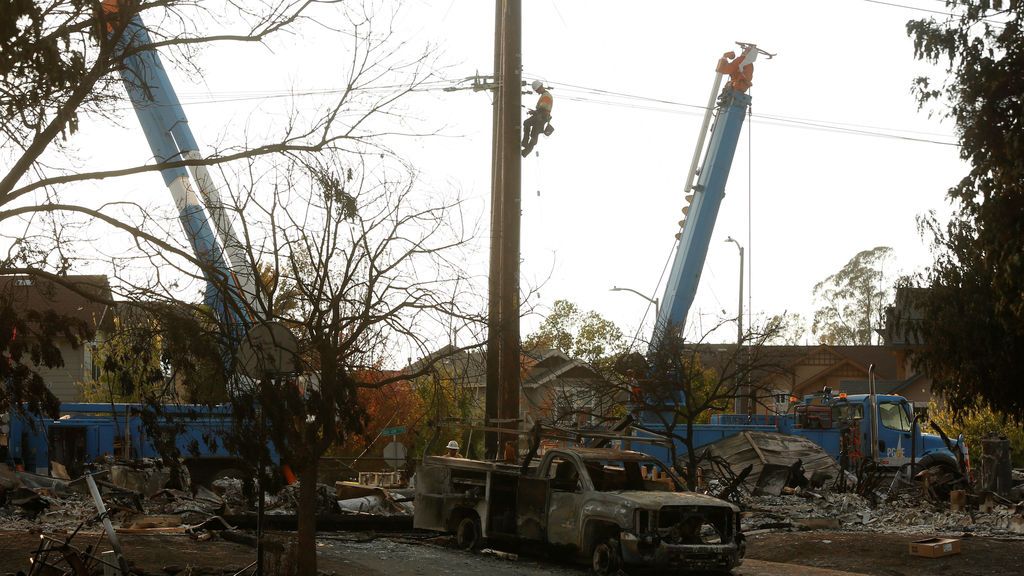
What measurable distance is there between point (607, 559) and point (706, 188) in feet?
48.4

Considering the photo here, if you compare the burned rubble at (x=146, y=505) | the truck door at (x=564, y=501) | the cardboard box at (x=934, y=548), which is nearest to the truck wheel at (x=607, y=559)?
the truck door at (x=564, y=501)

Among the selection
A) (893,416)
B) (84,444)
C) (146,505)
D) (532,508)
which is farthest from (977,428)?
(146,505)

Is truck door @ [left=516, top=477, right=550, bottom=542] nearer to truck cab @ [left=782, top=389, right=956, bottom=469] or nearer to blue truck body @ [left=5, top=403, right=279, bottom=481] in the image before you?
blue truck body @ [left=5, top=403, right=279, bottom=481]

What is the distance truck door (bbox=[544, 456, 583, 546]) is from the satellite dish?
5249 mm

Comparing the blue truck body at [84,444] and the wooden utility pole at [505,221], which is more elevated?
the wooden utility pole at [505,221]

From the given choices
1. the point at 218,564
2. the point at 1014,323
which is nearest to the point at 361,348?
the point at 218,564

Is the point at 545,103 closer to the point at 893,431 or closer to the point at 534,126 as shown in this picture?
the point at 534,126

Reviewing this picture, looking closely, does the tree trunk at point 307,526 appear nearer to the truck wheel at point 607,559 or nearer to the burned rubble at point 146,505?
the burned rubble at point 146,505

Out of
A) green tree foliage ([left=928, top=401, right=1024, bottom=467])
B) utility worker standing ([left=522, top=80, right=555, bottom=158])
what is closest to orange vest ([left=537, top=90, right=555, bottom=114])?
utility worker standing ([left=522, top=80, right=555, bottom=158])

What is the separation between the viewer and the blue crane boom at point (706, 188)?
26312mm

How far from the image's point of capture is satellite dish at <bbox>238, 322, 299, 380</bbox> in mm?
9516

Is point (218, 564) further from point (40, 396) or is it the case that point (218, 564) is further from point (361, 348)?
point (40, 396)

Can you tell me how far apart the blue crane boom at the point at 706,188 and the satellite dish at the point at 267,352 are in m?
16.1

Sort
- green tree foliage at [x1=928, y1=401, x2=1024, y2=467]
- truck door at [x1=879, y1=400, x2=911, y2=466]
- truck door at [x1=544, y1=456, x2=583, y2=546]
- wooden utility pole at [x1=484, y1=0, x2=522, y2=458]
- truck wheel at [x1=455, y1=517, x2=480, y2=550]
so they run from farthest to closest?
green tree foliage at [x1=928, y1=401, x2=1024, y2=467] < truck door at [x1=879, y1=400, x2=911, y2=466] < wooden utility pole at [x1=484, y1=0, x2=522, y2=458] < truck wheel at [x1=455, y1=517, x2=480, y2=550] < truck door at [x1=544, y1=456, x2=583, y2=546]
